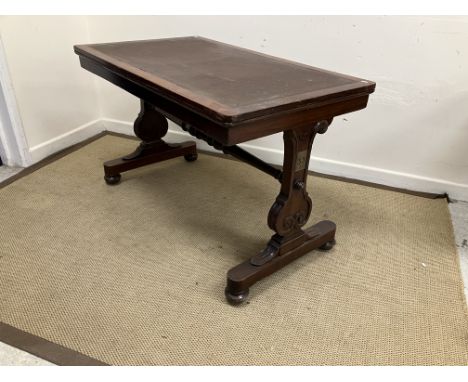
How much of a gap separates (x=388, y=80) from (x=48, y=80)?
1859 mm

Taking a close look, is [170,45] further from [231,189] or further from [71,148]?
[71,148]

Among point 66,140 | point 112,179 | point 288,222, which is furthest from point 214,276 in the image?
point 66,140

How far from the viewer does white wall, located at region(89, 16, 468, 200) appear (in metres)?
1.77

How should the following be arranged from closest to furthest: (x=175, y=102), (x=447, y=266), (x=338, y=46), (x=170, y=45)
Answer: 1. (x=175, y=102)
2. (x=447, y=266)
3. (x=170, y=45)
4. (x=338, y=46)

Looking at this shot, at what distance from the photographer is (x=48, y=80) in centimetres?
227

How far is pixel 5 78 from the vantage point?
200 centimetres

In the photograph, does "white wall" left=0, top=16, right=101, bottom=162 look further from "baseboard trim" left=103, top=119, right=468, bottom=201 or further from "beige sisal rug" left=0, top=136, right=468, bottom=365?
"baseboard trim" left=103, top=119, right=468, bottom=201

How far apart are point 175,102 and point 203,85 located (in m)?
0.11

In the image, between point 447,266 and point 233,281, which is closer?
point 233,281

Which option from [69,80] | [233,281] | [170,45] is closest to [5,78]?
[69,80]

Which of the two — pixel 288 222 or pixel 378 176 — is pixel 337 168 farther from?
pixel 288 222
